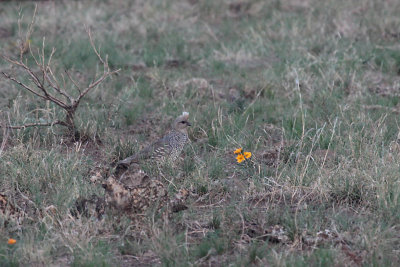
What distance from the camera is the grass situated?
4.41m

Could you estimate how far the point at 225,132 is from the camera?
6590 millimetres

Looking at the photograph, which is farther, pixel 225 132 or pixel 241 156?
pixel 225 132

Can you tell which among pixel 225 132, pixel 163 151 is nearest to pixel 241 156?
pixel 163 151

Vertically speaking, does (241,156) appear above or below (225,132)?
above

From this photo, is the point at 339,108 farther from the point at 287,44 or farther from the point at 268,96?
the point at 287,44

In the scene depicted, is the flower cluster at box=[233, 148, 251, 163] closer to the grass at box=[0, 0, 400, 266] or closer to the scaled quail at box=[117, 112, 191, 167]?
the grass at box=[0, 0, 400, 266]

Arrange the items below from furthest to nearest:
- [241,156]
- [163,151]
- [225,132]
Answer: [225,132], [163,151], [241,156]

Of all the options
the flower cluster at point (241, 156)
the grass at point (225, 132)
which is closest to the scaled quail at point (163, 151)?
the grass at point (225, 132)

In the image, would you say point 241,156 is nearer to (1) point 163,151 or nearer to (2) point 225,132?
(1) point 163,151

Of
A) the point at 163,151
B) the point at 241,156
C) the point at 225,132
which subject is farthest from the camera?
the point at 225,132

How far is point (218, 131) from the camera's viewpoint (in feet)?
21.3

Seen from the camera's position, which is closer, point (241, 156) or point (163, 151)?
point (241, 156)

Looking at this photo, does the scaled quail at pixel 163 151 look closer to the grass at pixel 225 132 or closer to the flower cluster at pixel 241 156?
the grass at pixel 225 132

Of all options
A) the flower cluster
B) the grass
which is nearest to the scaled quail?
the grass
